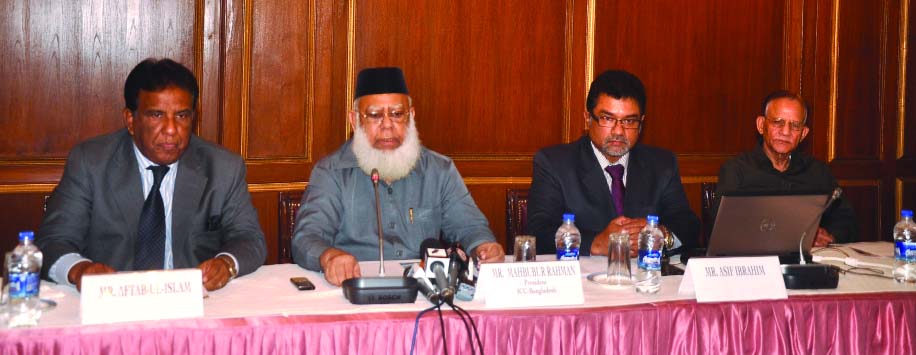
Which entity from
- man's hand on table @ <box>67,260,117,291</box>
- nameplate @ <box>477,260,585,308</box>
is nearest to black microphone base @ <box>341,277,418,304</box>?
nameplate @ <box>477,260,585,308</box>

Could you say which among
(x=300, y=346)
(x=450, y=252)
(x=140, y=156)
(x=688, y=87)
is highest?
(x=688, y=87)

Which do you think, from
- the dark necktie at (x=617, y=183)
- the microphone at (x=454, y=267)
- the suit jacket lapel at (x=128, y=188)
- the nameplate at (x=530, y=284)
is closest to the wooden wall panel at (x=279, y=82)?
the suit jacket lapel at (x=128, y=188)

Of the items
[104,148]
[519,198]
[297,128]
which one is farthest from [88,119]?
[519,198]

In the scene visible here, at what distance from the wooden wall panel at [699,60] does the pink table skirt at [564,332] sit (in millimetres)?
2875

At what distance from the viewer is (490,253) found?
9.95ft

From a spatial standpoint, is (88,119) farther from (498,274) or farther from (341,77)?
(498,274)

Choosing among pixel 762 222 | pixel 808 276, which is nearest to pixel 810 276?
pixel 808 276

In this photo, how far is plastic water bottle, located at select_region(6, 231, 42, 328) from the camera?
2.11 meters

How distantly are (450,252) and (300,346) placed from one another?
51 cm

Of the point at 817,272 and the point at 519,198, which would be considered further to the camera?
the point at 519,198

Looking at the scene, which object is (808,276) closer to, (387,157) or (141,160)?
(387,157)

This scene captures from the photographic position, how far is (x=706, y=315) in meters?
2.53

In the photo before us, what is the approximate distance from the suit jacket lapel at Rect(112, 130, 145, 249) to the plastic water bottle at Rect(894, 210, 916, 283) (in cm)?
247

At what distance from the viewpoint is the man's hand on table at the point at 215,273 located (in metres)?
2.54
